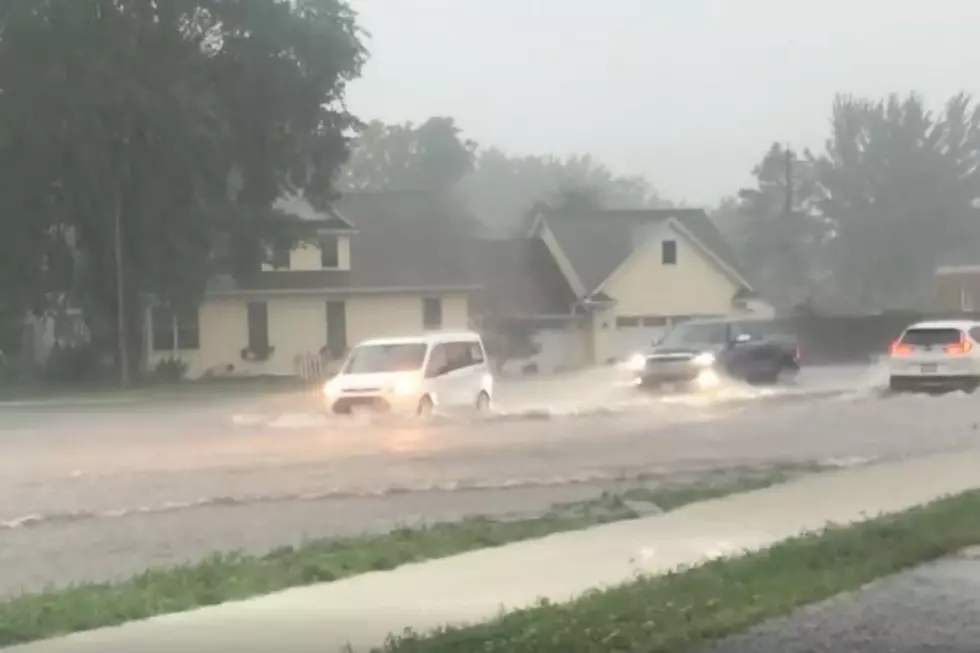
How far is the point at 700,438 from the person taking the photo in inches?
718

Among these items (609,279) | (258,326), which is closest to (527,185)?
(609,279)

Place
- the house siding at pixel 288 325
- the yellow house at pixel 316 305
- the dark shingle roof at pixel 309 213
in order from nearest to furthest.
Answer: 1. the yellow house at pixel 316 305
2. the dark shingle roof at pixel 309 213
3. the house siding at pixel 288 325

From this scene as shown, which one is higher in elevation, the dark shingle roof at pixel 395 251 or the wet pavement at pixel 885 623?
the dark shingle roof at pixel 395 251

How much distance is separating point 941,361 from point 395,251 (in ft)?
36.3

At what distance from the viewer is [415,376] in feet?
66.2

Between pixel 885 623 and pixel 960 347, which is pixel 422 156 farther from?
pixel 960 347

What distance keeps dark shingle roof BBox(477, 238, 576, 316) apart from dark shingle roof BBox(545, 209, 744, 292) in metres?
0.28

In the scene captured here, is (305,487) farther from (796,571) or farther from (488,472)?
(796,571)

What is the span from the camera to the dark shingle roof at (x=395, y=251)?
15406mm

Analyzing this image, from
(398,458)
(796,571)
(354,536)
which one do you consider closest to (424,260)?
(398,458)

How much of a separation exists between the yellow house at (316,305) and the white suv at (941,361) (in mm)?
8467

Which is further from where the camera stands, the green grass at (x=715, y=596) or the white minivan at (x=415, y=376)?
the white minivan at (x=415, y=376)

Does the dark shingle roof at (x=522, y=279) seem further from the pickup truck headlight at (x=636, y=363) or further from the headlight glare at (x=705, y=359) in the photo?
the headlight glare at (x=705, y=359)

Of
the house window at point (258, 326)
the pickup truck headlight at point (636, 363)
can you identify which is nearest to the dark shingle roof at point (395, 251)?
the house window at point (258, 326)
